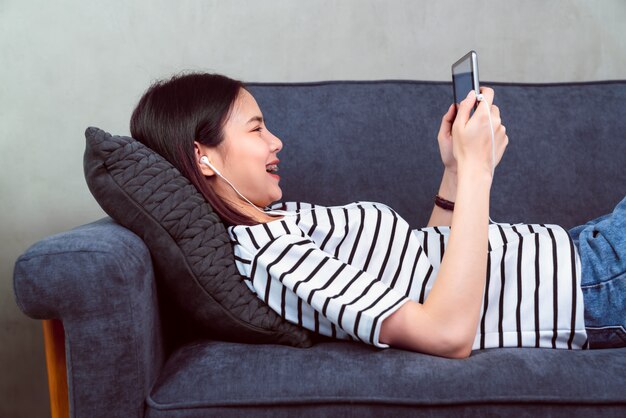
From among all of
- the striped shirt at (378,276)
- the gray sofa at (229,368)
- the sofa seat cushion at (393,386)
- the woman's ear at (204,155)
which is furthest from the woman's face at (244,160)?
the sofa seat cushion at (393,386)

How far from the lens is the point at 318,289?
0.98 metres

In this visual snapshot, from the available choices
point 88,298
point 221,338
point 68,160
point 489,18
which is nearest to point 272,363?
point 221,338

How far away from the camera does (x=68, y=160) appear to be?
182 cm

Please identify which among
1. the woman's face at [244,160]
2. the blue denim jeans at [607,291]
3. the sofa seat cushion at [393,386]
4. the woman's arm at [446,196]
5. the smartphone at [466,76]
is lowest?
the sofa seat cushion at [393,386]

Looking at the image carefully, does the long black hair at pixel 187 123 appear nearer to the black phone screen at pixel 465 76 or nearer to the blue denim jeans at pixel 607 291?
the black phone screen at pixel 465 76

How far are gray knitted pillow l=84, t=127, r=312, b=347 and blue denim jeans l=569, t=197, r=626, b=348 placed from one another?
52cm

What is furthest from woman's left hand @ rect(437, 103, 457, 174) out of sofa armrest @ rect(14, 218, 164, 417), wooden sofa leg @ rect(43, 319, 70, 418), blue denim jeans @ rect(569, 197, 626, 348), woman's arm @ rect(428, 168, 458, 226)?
wooden sofa leg @ rect(43, 319, 70, 418)

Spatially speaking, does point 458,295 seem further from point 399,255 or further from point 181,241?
point 181,241

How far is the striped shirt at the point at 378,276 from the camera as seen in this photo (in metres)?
0.98

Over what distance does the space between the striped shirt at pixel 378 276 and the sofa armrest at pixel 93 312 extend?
229 millimetres

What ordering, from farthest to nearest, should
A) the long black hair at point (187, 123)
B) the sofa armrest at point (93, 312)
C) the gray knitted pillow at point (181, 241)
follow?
1. the long black hair at point (187, 123)
2. the gray knitted pillow at point (181, 241)
3. the sofa armrest at point (93, 312)

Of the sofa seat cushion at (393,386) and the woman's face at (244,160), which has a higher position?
the woman's face at (244,160)

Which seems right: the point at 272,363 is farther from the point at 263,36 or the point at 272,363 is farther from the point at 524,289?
the point at 263,36

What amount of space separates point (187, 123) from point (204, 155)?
70mm
